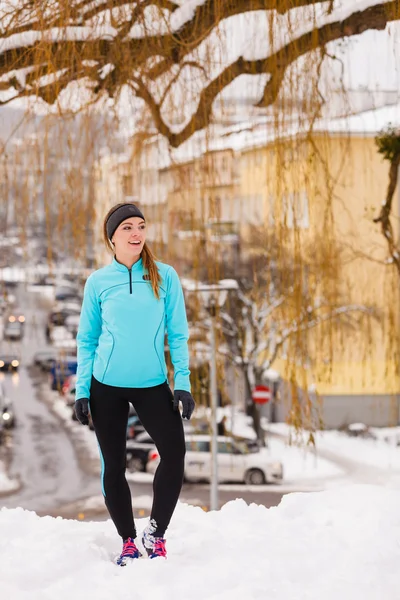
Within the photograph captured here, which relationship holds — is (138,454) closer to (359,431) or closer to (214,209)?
(359,431)

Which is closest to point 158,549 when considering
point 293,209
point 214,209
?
point 293,209

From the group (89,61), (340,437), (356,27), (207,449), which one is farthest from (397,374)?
(340,437)

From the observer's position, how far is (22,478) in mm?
16500

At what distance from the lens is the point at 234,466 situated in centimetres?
1644

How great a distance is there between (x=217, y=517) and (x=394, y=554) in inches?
30.9

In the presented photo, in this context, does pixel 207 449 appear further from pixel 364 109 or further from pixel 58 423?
pixel 364 109

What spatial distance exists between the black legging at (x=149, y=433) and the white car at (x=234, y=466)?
13.8m

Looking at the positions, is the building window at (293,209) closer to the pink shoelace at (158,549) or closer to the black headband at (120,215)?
the black headband at (120,215)

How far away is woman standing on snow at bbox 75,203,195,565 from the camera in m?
2.55

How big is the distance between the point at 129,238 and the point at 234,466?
14260 mm

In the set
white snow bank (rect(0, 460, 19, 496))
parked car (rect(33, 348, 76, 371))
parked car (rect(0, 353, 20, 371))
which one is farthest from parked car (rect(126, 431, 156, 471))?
parked car (rect(0, 353, 20, 371))

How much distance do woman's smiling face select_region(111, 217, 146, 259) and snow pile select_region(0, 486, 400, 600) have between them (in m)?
0.90

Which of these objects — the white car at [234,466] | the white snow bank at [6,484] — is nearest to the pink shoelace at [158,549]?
the white snow bank at [6,484]

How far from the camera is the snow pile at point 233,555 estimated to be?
2.36 m
